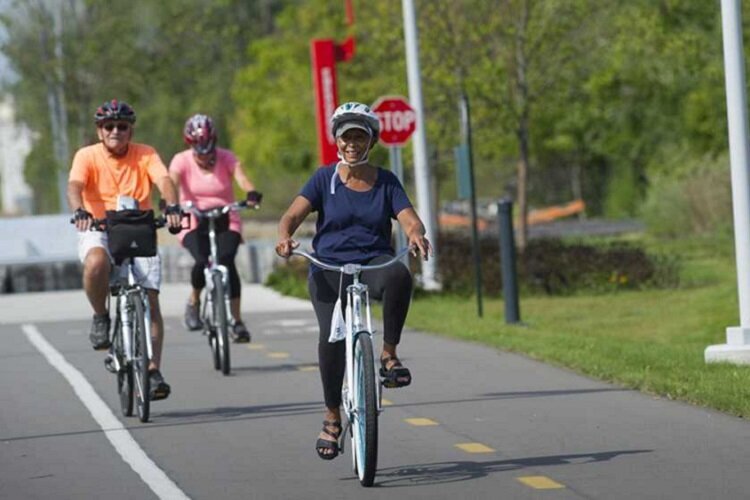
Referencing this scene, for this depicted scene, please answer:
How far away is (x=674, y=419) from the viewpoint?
1188 centimetres

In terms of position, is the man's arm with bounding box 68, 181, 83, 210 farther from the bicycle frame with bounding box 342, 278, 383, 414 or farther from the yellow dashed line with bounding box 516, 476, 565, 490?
the yellow dashed line with bounding box 516, 476, 565, 490

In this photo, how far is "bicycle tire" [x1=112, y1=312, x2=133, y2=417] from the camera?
12.8 m

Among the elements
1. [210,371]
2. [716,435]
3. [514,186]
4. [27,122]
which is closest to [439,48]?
[210,371]

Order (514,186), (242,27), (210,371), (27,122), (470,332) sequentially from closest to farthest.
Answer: (210,371) → (470,332) → (514,186) → (27,122) → (242,27)

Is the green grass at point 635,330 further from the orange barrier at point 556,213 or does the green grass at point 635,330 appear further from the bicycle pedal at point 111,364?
the orange barrier at point 556,213

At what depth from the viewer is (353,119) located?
1001 cm

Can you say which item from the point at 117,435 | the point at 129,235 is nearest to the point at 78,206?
the point at 129,235

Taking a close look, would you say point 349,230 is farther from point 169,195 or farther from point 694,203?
point 694,203

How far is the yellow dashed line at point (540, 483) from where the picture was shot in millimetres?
9398

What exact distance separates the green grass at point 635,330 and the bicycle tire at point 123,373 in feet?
11.0

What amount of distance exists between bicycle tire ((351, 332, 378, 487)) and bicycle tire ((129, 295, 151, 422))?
9.56 ft

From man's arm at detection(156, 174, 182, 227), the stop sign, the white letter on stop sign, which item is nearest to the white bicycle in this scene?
man's arm at detection(156, 174, 182, 227)

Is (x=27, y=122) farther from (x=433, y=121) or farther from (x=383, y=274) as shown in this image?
(x=383, y=274)

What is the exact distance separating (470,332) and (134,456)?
797cm
